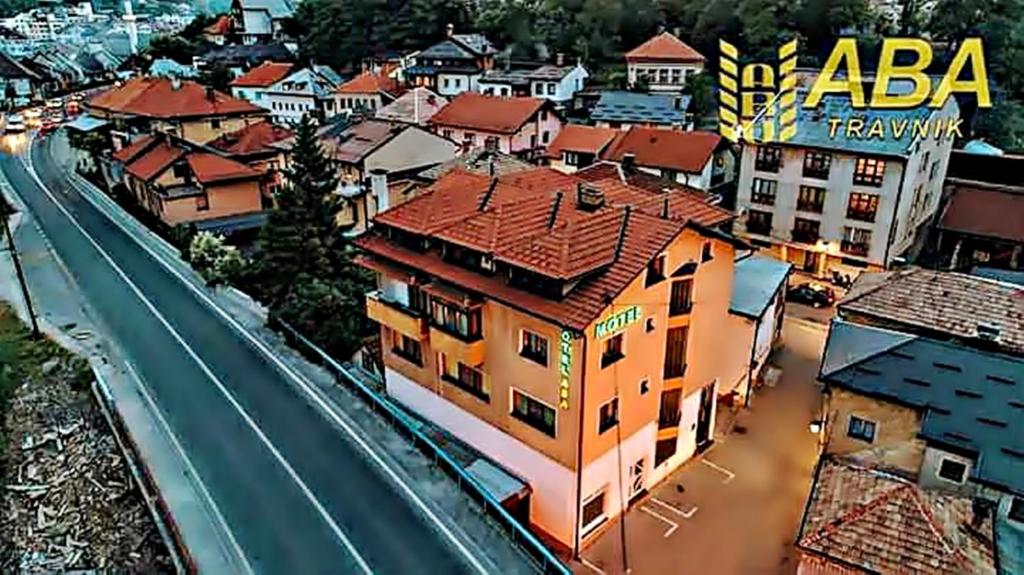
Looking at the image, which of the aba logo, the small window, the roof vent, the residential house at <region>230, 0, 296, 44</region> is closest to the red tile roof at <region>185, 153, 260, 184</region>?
the roof vent

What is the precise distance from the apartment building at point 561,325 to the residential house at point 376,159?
Answer: 63.3 feet

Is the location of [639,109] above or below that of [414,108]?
above

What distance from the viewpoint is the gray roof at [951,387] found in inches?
773

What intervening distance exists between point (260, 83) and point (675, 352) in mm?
75009

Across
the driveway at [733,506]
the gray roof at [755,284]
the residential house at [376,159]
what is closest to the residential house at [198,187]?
the residential house at [376,159]

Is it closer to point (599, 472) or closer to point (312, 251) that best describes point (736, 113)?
point (312, 251)

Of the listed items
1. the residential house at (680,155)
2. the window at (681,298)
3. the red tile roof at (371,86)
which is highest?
the red tile roof at (371,86)

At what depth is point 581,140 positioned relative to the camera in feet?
173

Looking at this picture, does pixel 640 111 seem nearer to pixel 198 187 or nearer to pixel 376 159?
pixel 376 159

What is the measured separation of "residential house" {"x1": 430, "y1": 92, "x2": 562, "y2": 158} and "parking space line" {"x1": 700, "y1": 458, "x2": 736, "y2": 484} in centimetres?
3467

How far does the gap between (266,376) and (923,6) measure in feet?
249

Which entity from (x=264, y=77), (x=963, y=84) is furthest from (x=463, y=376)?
(x=264, y=77)

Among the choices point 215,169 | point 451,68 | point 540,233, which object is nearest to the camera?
point 540,233

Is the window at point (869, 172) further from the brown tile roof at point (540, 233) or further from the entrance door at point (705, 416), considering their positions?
the entrance door at point (705, 416)
